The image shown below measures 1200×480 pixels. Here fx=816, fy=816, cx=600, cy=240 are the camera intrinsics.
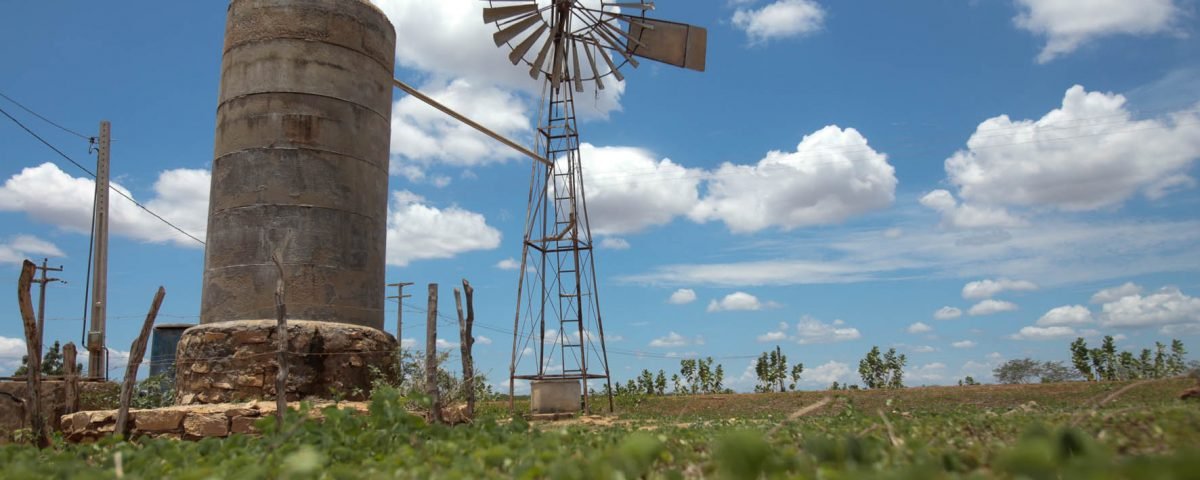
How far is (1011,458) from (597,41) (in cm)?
1868

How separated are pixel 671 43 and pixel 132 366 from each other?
543 inches

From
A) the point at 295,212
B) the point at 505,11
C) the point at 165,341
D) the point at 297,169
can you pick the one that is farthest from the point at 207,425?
the point at 505,11

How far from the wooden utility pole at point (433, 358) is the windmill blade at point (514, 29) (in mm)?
8961

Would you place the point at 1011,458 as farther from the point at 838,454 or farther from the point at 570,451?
the point at 570,451

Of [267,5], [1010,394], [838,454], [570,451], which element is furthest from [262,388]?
[1010,394]

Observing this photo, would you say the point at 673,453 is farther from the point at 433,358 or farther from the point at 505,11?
the point at 505,11

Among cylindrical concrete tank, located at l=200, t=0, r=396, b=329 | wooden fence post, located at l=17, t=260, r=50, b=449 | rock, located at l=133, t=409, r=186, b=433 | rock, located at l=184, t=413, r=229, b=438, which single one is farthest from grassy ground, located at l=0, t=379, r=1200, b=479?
cylindrical concrete tank, located at l=200, t=0, r=396, b=329

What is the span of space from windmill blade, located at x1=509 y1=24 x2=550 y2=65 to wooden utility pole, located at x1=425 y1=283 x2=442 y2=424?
9.31m

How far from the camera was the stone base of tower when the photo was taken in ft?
40.9

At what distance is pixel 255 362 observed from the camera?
12500 millimetres

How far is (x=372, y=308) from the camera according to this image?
14078mm

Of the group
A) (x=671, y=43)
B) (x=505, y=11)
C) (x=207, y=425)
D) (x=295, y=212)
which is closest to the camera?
(x=207, y=425)

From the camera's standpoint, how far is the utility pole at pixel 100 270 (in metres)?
20.0

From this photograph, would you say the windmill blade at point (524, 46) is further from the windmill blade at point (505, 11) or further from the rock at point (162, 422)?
the rock at point (162, 422)
